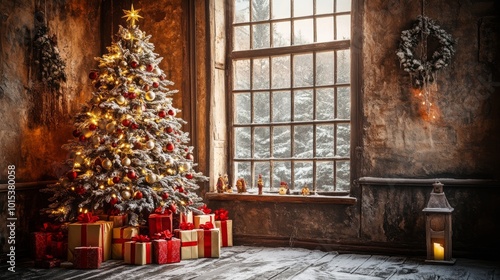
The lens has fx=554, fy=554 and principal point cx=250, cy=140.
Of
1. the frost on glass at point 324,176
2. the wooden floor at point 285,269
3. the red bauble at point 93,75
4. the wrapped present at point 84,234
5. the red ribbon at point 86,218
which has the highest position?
the red bauble at point 93,75

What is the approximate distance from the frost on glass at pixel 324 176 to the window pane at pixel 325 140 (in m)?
0.11

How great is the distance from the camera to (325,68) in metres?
6.71

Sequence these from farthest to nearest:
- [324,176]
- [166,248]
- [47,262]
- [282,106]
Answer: [282,106] → [324,176] → [166,248] → [47,262]

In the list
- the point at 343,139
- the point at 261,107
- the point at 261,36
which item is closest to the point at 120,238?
the point at 261,107

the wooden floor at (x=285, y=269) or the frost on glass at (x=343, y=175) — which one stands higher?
the frost on glass at (x=343, y=175)

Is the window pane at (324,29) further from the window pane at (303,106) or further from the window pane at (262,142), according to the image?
the window pane at (262,142)

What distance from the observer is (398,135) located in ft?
A: 19.9

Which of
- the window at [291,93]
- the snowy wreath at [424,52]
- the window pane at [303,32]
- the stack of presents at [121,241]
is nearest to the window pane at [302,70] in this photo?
the window at [291,93]

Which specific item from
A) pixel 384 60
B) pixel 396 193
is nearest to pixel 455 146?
pixel 396 193

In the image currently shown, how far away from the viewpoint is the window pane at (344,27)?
656 centimetres

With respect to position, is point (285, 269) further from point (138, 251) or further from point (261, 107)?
point (261, 107)

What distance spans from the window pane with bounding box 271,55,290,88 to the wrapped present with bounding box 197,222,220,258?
81.9 inches

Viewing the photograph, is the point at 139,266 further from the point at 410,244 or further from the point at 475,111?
the point at 475,111

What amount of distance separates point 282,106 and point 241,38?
110 centimetres
